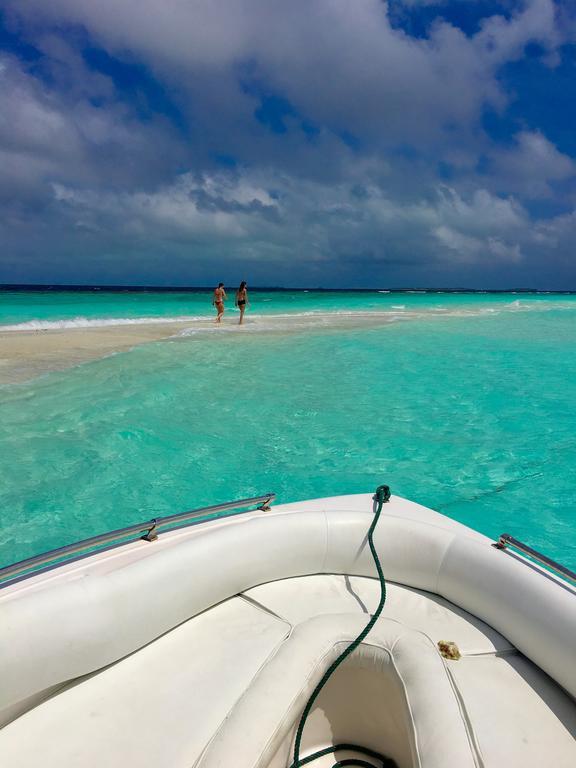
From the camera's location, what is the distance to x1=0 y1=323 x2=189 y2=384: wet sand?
1077 cm

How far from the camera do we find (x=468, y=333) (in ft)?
63.8

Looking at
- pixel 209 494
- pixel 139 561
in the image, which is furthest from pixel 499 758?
pixel 209 494

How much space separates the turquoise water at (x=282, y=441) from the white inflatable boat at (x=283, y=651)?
2.36 m

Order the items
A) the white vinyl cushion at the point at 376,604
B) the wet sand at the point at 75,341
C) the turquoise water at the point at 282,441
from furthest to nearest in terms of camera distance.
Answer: the wet sand at the point at 75,341 → the turquoise water at the point at 282,441 → the white vinyl cushion at the point at 376,604

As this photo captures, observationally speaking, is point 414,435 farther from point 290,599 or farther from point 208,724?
point 208,724

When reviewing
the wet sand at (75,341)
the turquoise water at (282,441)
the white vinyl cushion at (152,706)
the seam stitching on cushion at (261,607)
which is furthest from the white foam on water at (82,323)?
the white vinyl cushion at (152,706)

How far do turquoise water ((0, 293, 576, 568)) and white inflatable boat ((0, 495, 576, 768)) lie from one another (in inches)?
93.0

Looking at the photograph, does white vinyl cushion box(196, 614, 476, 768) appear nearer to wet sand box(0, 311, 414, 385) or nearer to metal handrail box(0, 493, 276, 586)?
metal handrail box(0, 493, 276, 586)

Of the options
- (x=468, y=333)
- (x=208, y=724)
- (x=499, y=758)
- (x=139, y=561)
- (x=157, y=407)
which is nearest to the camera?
(x=499, y=758)

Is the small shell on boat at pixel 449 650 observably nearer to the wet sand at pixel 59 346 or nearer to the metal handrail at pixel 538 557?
the metal handrail at pixel 538 557

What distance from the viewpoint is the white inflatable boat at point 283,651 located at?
171 centimetres

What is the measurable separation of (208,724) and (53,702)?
63cm

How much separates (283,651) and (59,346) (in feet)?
46.4

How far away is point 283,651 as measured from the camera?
2010 millimetres
